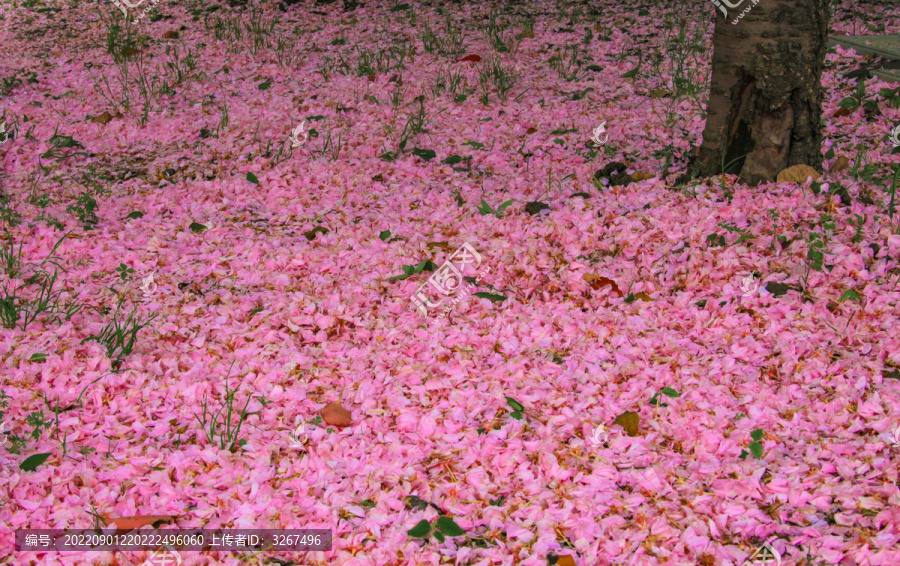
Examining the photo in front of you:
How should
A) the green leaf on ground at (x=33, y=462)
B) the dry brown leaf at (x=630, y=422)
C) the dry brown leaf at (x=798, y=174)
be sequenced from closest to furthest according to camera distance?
the green leaf on ground at (x=33, y=462), the dry brown leaf at (x=630, y=422), the dry brown leaf at (x=798, y=174)

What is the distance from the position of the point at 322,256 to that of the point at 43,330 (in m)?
1.24

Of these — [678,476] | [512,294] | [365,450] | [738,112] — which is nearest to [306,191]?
[512,294]

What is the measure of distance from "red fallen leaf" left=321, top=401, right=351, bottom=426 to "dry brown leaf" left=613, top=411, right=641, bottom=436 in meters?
0.95

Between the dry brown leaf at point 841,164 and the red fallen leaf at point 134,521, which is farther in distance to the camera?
the dry brown leaf at point 841,164

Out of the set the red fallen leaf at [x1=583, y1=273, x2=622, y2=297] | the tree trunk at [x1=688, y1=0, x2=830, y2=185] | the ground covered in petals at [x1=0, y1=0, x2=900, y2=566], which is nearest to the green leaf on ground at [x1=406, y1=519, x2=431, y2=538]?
the ground covered in petals at [x1=0, y1=0, x2=900, y2=566]

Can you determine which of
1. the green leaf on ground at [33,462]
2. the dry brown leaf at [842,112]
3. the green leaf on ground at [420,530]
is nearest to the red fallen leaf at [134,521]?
the green leaf on ground at [33,462]

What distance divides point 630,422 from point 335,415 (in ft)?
3.33

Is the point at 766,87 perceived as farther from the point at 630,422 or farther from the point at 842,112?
the point at 630,422

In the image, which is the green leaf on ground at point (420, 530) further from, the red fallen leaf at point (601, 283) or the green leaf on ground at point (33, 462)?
the red fallen leaf at point (601, 283)

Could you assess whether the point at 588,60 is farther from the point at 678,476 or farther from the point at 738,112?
the point at 678,476

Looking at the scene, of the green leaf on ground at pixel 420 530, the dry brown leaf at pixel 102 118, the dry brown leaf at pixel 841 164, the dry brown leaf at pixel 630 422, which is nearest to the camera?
the green leaf on ground at pixel 420 530

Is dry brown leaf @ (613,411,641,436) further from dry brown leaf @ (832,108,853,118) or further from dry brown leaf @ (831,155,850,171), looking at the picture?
dry brown leaf @ (832,108,853,118)

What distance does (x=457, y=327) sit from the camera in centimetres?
283

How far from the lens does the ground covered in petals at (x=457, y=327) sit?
200 centimetres
